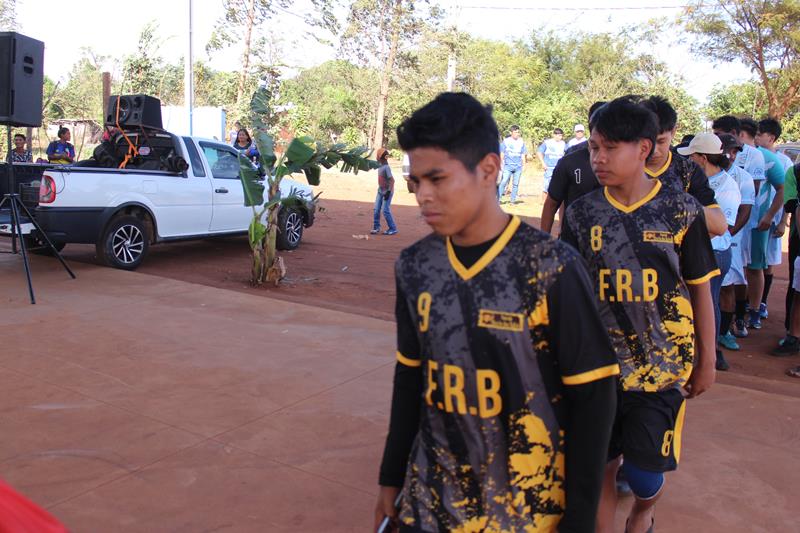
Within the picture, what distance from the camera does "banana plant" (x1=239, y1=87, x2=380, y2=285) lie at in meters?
9.12

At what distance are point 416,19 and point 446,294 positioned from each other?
34.6m

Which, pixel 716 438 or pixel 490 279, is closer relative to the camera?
pixel 490 279

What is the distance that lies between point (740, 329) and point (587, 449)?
A: 6439 mm

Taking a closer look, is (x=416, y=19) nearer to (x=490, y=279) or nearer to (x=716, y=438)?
(x=716, y=438)

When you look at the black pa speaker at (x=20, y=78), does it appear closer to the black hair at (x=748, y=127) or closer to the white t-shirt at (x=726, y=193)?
the white t-shirt at (x=726, y=193)

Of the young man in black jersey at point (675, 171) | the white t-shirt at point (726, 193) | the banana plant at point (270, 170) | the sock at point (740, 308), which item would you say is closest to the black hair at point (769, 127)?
the sock at point (740, 308)

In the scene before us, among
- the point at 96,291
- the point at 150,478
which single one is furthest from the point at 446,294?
the point at 96,291

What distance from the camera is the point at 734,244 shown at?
21.9 feet

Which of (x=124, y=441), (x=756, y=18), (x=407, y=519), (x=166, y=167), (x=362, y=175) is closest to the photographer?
(x=407, y=519)

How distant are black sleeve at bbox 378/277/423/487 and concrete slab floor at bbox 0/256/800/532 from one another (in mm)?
1575

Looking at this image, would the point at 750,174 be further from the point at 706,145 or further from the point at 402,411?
the point at 402,411

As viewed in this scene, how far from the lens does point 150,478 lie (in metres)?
3.73

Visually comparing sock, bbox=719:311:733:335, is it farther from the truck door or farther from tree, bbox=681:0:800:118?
tree, bbox=681:0:800:118

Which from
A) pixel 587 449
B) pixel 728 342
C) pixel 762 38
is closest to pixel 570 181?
pixel 587 449
